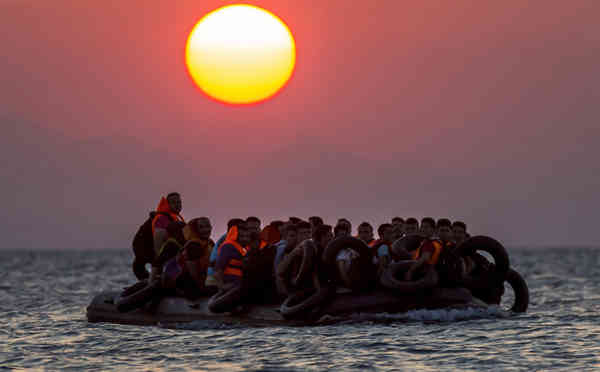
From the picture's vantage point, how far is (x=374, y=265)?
60.8 feet

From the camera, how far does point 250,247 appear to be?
1881cm

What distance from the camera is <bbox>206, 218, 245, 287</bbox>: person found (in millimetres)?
18719

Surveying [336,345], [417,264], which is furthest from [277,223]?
[336,345]

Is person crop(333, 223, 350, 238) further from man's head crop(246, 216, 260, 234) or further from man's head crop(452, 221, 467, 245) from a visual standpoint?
man's head crop(452, 221, 467, 245)

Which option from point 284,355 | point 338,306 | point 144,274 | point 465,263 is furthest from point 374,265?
point 144,274

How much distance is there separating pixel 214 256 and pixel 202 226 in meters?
0.72

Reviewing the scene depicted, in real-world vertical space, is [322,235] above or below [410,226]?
below

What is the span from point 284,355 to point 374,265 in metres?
3.66

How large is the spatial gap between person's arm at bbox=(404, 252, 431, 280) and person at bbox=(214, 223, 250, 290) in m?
3.21

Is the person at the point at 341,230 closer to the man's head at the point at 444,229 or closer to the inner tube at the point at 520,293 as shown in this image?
the man's head at the point at 444,229

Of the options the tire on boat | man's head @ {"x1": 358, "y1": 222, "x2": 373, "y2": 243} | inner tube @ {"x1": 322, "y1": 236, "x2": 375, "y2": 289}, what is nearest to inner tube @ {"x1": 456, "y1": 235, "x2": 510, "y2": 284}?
man's head @ {"x1": 358, "y1": 222, "x2": 373, "y2": 243}

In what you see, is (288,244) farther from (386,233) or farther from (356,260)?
(386,233)

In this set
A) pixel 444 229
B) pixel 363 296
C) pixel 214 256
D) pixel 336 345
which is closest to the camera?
pixel 336 345

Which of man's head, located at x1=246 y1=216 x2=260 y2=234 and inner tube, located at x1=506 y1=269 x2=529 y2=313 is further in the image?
inner tube, located at x1=506 y1=269 x2=529 y2=313
